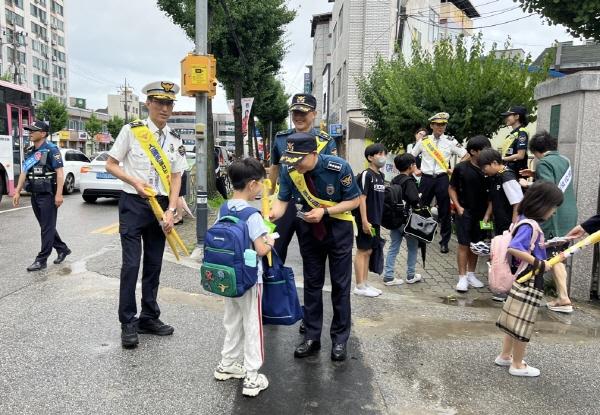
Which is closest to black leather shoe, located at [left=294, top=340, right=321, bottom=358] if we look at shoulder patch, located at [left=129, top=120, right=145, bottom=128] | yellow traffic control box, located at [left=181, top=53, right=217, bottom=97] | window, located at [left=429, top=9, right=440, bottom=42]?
shoulder patch, located at [left=129, top=120, right=145, bottom=128]

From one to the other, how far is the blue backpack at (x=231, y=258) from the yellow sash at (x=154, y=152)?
4.01 ft

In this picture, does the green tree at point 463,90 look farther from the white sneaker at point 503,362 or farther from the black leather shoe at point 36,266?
the black leather shoe at point 36,266

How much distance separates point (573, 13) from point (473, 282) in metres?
4.47

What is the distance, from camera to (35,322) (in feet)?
14.2

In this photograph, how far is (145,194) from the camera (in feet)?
12.6

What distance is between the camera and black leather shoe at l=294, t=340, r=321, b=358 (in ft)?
12.3

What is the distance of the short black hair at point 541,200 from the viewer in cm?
335

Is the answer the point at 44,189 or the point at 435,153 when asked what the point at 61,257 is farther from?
the point at 435,153

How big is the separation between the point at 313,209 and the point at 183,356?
1498mm

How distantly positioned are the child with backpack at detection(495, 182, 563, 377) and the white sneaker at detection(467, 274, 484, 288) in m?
2.49

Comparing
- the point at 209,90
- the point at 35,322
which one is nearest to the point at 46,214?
the point at 35,322

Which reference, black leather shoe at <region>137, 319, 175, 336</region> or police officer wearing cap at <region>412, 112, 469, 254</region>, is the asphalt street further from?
police officer wearing cap at <region>412, 112, 469, 254</region>

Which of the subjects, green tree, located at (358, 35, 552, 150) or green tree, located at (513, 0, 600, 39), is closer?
green tree, located at (513, 0, 600, 39)

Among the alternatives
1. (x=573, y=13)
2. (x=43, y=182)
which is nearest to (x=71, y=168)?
(x=43, y=182)
